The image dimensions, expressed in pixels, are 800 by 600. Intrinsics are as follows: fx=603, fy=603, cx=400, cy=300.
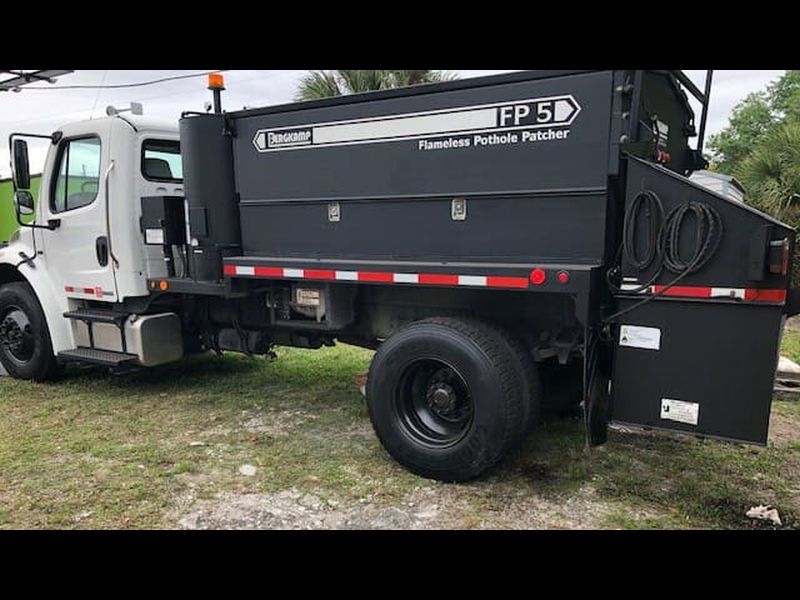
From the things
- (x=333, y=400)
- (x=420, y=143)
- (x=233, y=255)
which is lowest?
(x=333, y=400)

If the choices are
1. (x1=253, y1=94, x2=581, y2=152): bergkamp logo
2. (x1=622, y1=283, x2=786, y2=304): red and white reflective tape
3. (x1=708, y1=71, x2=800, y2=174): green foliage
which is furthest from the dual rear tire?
(x1=708, y1=71, x2=800, y2=174): green foliage

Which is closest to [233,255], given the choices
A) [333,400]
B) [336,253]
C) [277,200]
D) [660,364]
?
[277,200]

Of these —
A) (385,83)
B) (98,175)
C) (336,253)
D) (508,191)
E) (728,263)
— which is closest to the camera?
(728,263)

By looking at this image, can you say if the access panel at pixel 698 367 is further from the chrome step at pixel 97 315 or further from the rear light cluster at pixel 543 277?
the chrome step at pixel 97 315

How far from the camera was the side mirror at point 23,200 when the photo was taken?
5471 mm

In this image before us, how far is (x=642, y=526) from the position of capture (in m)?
3.27

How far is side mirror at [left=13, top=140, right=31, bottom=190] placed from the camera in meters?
5.20

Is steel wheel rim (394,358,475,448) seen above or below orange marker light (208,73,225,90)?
below

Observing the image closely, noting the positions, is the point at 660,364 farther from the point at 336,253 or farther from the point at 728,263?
the point at 336,253

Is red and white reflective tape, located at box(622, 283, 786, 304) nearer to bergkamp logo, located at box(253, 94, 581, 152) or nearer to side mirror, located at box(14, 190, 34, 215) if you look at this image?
bergkamp logo, located at box(253, 94, 581, 152)

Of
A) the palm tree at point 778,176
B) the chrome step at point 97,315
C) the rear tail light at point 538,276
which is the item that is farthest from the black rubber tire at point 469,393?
the palm tree at point 778,176

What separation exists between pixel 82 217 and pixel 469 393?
4064 millimetres

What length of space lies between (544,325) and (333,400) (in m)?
2.38

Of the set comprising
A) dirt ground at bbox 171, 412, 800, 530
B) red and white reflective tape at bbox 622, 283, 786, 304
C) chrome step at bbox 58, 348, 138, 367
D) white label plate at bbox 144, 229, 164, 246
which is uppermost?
white label plate at bbox 144, 229, 164, 246
